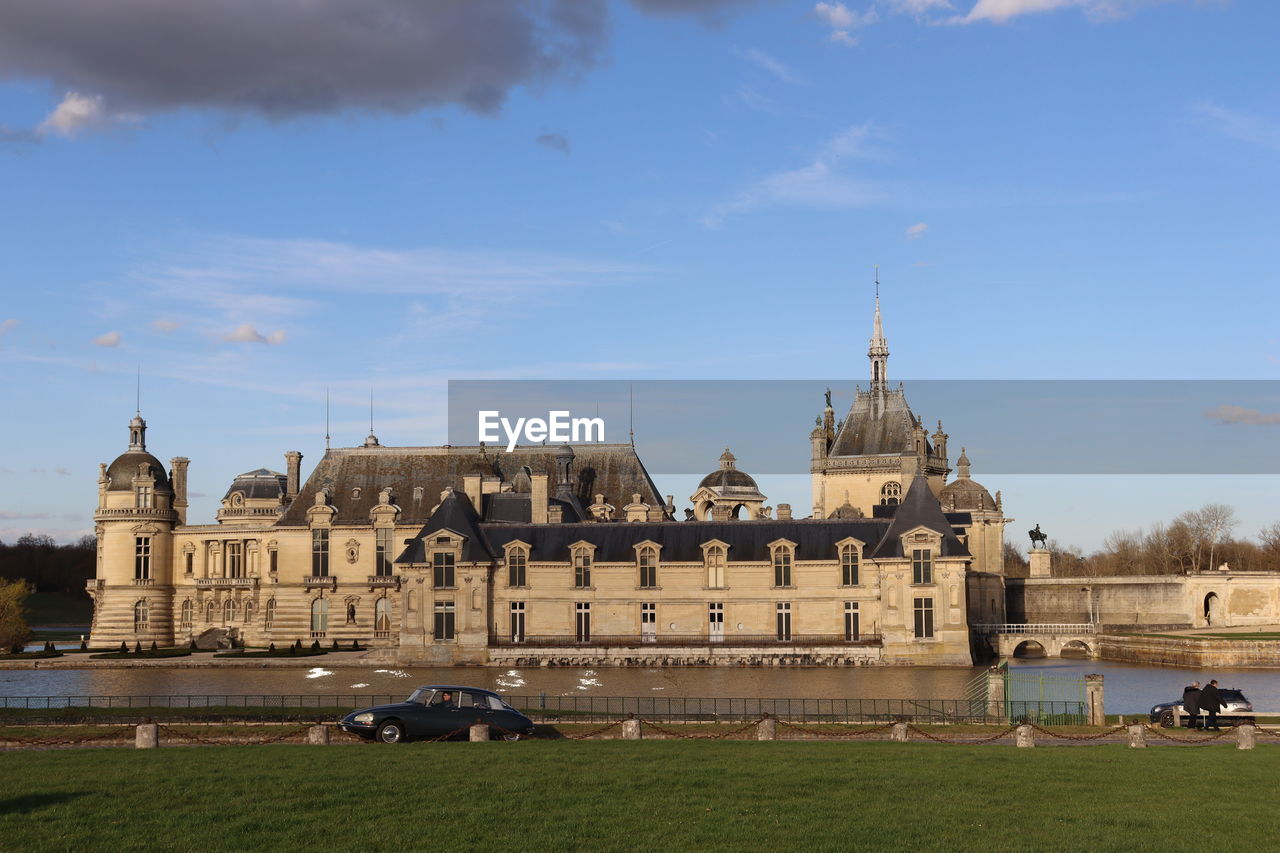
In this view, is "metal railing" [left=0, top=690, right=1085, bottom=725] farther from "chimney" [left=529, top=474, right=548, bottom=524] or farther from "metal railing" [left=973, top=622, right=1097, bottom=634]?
"metal railing" [left=973, top=622, right=1097, bottom=634]

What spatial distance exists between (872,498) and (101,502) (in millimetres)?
49377

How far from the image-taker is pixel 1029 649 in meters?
90.4

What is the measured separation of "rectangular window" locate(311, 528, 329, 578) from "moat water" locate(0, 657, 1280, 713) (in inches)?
585

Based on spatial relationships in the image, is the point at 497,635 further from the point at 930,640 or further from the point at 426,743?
the point at 426,743

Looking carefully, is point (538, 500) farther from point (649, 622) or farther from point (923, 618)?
point (923, 618)

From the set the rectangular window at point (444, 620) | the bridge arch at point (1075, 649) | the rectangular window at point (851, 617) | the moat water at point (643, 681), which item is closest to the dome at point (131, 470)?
the moat water at point (643, 681)

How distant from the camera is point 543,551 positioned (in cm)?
7512

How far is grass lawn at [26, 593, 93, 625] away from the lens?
15162cm

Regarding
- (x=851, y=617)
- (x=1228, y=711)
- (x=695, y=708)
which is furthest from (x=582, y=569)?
(x=1228, y=711)

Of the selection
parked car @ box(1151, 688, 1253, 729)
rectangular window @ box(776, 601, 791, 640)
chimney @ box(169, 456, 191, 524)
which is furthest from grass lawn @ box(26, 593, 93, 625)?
parked car @ box(1151, 688, 1253, 729)

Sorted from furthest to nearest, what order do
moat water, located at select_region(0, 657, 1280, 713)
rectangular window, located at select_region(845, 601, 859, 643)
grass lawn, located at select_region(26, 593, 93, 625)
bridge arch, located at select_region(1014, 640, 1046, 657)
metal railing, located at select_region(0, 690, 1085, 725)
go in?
grass lawn, located at select_region(26, 593, 93, 625), bridge arch, located at select_region(1014, 640, 1046, 657), rectangular window, located at select_region(845, 601, 859, 643), moat water, located at select_region(0, 657, 1280, 713), metal railing, located at select_region(0, 690, 1085, 725)

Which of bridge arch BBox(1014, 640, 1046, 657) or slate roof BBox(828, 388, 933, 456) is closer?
bridge arch BBox(1014, 640, 1046, 657)

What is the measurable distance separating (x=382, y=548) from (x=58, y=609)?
85.6 m

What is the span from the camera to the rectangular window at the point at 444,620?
73625 millimetres
